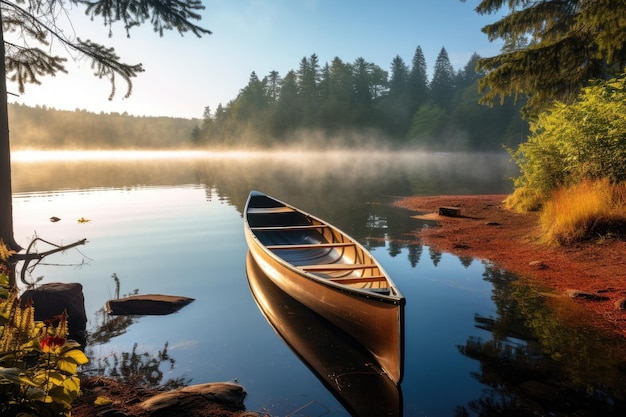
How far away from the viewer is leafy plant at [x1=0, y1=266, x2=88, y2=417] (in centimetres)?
263

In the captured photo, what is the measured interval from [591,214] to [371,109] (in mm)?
95355

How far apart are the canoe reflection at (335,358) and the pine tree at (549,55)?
10.7 meters

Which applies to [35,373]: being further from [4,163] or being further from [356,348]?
[4,163]

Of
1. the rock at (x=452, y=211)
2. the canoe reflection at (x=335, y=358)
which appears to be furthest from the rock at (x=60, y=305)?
the rock at (x=452, y=211)

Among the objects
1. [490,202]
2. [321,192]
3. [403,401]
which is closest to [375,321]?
[403,401]

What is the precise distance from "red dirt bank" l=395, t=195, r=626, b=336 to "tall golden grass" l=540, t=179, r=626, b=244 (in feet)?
1.27

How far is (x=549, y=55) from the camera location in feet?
46.8

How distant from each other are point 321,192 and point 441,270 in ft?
62.3

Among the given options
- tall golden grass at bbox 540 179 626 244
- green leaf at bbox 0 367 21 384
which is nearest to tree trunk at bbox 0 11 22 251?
green leaf at bbox 0 367 21 384

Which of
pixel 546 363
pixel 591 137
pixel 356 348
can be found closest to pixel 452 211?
pixel 591 137

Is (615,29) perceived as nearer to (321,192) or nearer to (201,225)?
(201,225)

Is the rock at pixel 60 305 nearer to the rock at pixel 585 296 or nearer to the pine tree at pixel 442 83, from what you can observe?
the rock at pixel 585 296

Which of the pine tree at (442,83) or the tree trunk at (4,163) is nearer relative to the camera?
the tree trunk at (4,163)

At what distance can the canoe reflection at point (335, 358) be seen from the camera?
17.4 ft
